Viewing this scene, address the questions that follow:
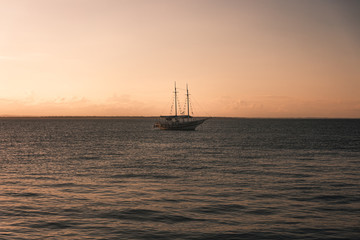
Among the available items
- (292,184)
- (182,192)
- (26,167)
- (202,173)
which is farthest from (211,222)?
(26,167)

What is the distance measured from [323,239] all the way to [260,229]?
2.56 m

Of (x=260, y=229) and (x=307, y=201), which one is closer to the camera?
(x=260, y=229)

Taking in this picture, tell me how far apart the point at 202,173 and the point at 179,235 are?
15878 mm

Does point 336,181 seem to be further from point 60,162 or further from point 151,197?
point 60,162

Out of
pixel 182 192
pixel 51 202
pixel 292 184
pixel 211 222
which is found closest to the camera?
pixel 211 222

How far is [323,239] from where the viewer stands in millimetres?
13766

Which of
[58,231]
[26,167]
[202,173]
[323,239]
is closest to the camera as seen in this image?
[323,239]

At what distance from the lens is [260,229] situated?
14922mm

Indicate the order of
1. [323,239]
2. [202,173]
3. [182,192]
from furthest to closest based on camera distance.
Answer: [202,173] → [182,192] → [323,239]

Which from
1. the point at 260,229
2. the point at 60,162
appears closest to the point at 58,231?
the point at 260,229

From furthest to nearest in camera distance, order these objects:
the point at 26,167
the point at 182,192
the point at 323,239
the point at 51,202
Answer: the point at 26,167 → the point at 182,192 → the point at 51,202 → the point at 323,239

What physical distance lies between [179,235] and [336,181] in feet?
55.2

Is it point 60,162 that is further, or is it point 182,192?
point 60,162

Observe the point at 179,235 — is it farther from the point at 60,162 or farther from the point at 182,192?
the point at 60,162
